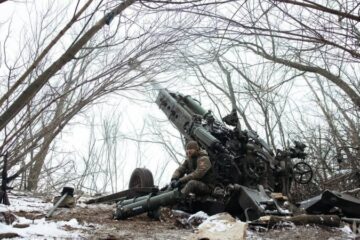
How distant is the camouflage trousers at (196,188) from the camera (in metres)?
7.35

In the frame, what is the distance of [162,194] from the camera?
7.08 metres

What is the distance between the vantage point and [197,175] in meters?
7.48

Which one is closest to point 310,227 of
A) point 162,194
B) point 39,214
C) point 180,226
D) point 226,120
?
point 180,226

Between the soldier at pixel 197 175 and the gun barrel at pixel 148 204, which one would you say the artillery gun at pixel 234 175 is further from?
the soldier at pixel 197 175

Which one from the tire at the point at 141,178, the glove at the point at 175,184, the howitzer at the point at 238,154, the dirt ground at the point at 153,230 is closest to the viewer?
the dirt ground at the point at 153,230

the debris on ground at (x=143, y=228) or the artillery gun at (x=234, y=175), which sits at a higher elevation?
the artillery gun at (x=234, y=175)

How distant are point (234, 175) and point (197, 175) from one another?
0.63 metres

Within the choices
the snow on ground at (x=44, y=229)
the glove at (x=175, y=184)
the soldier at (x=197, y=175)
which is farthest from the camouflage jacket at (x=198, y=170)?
the snow on ground at (x=44, y=229)

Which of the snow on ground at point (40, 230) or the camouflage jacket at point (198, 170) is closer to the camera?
the snow on ground at point (40, 230)

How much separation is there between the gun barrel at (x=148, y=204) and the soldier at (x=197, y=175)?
0.31 m

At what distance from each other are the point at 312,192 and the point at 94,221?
5.14 meters

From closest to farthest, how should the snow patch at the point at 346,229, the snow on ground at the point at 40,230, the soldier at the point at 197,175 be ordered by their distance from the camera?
the snow on ground at the point at 40,230
the snow patch at the point at 346,229
the soldier at the point at 197,175

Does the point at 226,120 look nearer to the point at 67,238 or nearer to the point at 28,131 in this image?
the point at 28,131

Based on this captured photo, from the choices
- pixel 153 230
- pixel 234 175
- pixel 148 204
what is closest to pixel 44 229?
pixel 153 230
